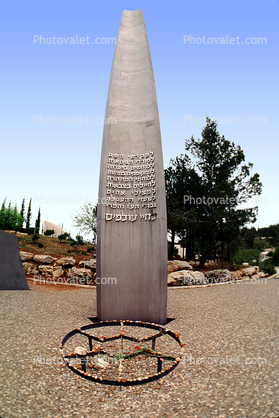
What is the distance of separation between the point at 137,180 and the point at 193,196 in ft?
44.2

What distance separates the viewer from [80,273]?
45.1ft

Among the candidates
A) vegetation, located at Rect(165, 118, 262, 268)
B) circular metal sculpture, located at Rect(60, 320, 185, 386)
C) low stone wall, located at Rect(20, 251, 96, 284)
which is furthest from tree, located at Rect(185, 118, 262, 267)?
circular metal sculpture, located at Rect(60, 320, 185, 386)

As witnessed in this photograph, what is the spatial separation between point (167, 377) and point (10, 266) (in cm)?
755

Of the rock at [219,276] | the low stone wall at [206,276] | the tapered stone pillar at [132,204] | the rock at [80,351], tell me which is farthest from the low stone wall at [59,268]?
the rock at [80,351]

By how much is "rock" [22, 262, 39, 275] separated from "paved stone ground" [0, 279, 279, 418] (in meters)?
8.20

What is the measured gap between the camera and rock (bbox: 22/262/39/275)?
14.3 meters

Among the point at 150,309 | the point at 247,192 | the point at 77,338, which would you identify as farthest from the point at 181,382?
the point at 247,192

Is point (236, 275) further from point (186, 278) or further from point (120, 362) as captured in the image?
point (120, 362)

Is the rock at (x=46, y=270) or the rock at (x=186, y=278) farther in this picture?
the rock at (x=46, y=270)

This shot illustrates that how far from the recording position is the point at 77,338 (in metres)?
5.06

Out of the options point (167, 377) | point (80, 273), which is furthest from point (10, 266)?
point (167, 377)

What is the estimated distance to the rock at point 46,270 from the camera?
1412cm

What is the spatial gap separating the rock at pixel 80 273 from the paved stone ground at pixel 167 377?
7.18 metres

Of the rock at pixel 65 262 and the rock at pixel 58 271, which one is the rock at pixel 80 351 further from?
the rock at pixel 65 262
